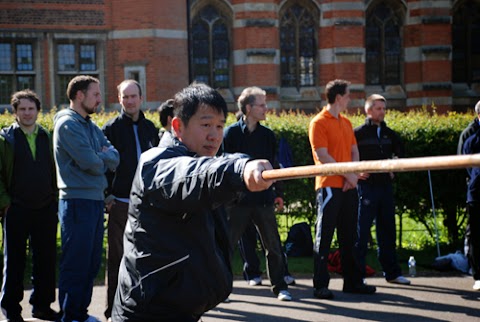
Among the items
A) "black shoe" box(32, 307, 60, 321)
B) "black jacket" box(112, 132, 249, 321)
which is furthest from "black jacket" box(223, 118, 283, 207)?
"black jacket" box(112, 132, 249, 321)

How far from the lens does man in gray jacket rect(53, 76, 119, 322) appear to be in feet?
21.4

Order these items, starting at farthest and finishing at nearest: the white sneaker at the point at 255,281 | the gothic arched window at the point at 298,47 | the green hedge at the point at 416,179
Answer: the gothic arched window at the point at 298,47
the green hedge at the point at 416,179
the white sneaker at the point at 255,281

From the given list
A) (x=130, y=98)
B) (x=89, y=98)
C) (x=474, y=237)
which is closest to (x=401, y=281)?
(x=474, y=237)

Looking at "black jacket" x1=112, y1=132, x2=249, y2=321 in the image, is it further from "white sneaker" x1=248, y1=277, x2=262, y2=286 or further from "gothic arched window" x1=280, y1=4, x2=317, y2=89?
"gothic arched window" x1=280, y1=4, x2=317, y2=89

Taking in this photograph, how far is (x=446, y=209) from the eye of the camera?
11.2 metres

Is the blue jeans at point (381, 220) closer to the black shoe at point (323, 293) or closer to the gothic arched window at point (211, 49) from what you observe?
the black shoe at point (323, 293)

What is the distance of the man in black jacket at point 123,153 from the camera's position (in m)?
7.24

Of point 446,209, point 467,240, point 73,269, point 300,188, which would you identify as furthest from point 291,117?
point 73,269

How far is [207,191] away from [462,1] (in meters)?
22.3

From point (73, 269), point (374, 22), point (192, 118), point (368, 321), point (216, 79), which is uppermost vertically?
point (374, 22)

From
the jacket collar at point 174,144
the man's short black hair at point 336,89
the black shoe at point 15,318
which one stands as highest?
the man's short black hair at point 336,89

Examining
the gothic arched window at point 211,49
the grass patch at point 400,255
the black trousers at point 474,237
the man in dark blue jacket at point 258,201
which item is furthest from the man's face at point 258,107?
the gothic arched window at point 211,49

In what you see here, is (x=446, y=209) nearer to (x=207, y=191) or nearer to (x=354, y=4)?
(x=207, y=191)

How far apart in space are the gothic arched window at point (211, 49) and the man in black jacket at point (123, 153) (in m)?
15.4
